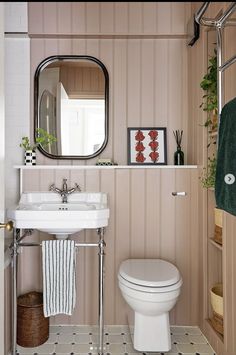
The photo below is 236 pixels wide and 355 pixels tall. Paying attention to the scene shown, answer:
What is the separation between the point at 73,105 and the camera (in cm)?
237

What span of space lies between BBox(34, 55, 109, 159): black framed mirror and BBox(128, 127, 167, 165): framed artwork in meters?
0.21

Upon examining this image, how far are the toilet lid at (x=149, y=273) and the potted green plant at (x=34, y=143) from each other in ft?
3.29

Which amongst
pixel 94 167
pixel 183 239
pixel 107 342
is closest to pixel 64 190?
pixel 94 167

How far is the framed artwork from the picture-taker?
2383 mm

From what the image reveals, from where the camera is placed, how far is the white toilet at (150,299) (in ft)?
5.61

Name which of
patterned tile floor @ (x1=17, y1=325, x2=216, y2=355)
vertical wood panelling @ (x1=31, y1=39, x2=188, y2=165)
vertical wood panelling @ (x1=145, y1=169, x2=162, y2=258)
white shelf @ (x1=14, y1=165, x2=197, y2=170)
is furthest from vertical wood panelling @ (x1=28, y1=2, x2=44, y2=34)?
patterned tile floor @ (x1=17, y1=325, x2=216, y2=355)

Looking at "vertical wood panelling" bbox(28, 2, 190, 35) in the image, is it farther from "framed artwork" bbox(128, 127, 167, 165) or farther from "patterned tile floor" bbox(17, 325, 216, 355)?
"patterned tile floor" bbox(17, 325, 216, 355)

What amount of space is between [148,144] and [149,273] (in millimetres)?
969

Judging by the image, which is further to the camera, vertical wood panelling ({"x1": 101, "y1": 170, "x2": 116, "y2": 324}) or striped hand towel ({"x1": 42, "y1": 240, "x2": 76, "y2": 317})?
vertical wood panelling ({"x1": 101, "y1": 170, "x2": 116, "y2": 324})

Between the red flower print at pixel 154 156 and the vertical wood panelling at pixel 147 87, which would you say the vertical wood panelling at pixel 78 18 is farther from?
the red flower print at pixel 154 156

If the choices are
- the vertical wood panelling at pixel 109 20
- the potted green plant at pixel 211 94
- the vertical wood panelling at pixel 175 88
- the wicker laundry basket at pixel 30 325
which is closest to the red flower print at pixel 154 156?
the vertical wood panelling at pixel 175 88

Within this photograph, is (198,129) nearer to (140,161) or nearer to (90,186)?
(140,161)

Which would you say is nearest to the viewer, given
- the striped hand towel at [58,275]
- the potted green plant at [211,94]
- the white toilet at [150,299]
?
the white toilet at [150,299]

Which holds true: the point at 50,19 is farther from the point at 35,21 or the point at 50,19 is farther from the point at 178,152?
the point at 178,152
